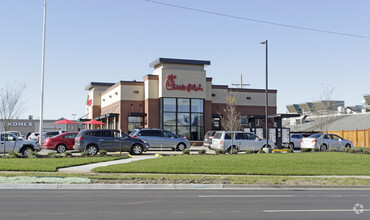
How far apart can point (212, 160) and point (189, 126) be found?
2221 centimetres

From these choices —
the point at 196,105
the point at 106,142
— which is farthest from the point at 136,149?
the point at 196,105

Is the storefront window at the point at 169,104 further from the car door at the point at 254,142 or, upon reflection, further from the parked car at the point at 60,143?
the parked car at the point at 60,143

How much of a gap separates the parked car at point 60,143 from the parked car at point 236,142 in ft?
32.1

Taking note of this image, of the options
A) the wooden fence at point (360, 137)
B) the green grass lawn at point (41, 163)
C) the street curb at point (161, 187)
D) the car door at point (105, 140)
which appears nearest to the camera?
the street curb at point (161, 187)

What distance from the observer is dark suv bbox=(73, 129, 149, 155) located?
26.5m

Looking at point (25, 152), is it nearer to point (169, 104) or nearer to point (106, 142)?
point (106, 142)

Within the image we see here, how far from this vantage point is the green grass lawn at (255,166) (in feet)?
61.7

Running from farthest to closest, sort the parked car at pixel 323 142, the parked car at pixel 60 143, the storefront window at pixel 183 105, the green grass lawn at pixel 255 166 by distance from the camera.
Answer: the storefront window at pixel 183 105, the parked car at pixel 323 142, the parked car at pixel 60 143, the green grass lawn at pixel 255 166

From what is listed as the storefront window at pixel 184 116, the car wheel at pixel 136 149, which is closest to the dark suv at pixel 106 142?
the car wheel at pixel 136 149

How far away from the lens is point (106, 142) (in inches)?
1057
